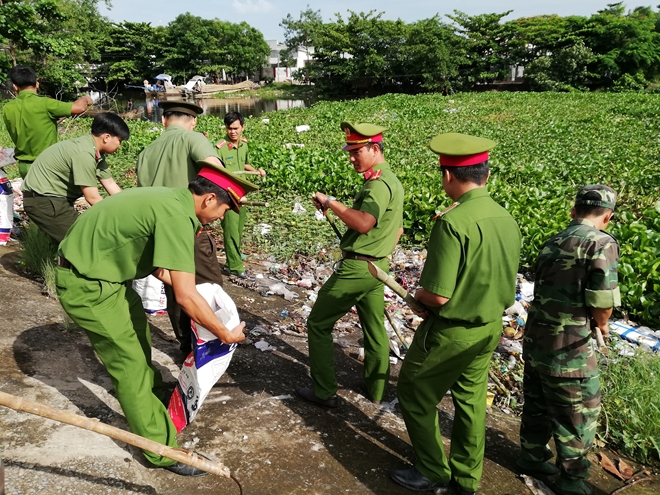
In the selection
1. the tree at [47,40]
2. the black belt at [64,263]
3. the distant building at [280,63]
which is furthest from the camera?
the distant building at [280,63]

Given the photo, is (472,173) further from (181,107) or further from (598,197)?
(181,107)

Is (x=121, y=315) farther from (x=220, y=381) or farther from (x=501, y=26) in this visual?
(x=501, y=26)

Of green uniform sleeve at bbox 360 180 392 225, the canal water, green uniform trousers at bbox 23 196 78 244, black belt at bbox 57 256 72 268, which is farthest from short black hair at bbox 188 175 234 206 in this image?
the canal water

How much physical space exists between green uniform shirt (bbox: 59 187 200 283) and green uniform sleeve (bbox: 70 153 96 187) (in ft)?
6.37

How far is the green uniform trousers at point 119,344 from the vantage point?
2.66 meters

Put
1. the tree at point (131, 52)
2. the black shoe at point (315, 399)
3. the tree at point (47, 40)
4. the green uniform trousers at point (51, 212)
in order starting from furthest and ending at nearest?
the tree at point (131, 52) < the tree at point (47, 40) < the green uniform trousers at point (51, 212) < the black shoe at point (315, 399)

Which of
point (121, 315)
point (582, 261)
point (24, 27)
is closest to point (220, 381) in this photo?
point (121, 315)

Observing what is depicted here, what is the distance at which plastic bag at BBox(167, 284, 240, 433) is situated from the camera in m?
2.85

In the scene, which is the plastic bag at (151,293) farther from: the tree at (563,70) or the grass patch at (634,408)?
the tree at (563,70)

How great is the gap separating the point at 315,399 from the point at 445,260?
1.69m

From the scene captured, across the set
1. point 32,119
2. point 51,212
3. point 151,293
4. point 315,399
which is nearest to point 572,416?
point 315,399

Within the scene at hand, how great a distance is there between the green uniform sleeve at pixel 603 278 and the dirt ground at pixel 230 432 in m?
1.30

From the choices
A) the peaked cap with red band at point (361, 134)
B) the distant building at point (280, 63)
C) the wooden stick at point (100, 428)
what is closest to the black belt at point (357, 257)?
the peaked cap with red band at point (361, 134)

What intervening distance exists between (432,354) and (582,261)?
3.48 feet
